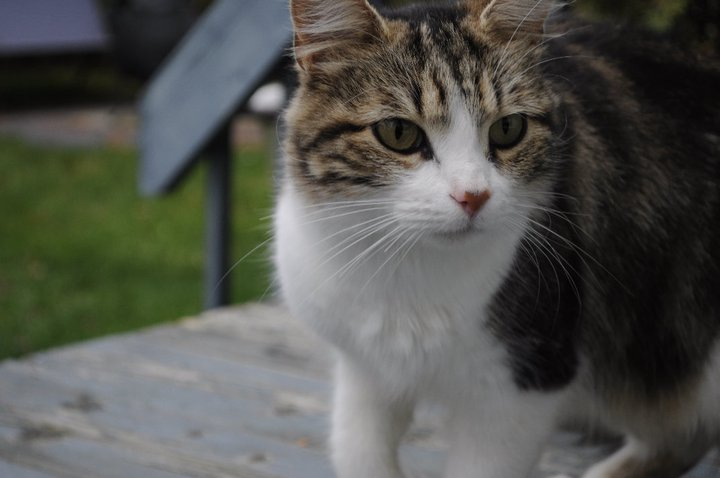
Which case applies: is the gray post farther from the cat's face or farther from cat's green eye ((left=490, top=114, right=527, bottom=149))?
cat's green eye ((left=490, top=114, right=527, bottom=149))

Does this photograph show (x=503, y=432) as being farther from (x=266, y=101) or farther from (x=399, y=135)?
(x=266, y=101)

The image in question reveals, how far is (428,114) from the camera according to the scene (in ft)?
6.15

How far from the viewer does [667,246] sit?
219 cm

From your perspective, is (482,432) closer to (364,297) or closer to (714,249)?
(364,297)

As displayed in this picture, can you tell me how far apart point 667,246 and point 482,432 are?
1.87 feet

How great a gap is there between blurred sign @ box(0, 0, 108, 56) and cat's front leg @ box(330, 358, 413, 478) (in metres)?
8.56

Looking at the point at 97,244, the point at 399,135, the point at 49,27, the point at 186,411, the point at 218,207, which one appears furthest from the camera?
the point at 49,27

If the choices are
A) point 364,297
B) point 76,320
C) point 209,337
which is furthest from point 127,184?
point 364,297

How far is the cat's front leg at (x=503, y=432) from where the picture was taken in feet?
6.65

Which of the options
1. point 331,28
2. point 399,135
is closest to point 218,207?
point 331,28

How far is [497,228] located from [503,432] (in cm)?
43

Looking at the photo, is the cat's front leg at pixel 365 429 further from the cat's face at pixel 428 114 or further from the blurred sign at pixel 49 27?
the blurred sign at pixel 49 27

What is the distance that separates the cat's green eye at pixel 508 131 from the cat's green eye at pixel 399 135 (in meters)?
0.15

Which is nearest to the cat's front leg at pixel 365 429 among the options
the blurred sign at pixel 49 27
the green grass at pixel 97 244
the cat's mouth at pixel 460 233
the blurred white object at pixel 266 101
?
the cat's mouth at pixel 460 233
